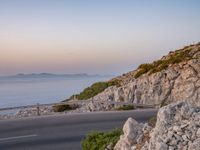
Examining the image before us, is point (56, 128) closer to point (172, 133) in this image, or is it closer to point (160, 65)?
point (172, 133)

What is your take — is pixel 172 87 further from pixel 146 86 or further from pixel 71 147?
pixel 71 147

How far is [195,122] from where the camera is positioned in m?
9.00

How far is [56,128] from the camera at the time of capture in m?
20.0

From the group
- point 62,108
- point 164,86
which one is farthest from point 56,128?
point 164,86

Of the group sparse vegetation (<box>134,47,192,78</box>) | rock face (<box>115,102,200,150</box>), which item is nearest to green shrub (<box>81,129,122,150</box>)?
rock face (<box>115,102,200,150</box>)

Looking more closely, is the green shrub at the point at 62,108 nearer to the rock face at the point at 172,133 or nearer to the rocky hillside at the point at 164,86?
the rocky hillside at the point at 164,86

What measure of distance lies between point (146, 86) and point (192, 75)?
3.22 m

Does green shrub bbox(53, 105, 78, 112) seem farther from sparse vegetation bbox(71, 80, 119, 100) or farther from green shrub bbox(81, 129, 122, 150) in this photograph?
green shrub bbox(81, 129, 122, 150)

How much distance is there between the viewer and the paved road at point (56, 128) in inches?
656

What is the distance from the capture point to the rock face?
8.71m

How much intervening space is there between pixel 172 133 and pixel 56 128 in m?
11.6

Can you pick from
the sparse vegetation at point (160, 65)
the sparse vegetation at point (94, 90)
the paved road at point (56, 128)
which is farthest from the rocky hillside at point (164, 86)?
the sparse vegetation at point (94, 90)

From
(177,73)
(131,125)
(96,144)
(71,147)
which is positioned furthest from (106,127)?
(177,73)

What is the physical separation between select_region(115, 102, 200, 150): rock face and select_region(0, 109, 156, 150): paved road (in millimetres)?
6151
